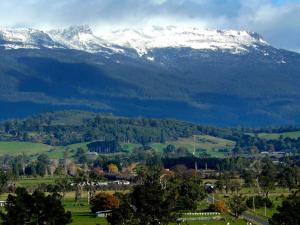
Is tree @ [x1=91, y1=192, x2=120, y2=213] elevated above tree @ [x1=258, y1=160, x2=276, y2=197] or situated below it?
below

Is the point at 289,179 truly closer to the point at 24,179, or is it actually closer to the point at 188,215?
the point at 188,215

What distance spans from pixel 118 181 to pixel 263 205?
5601 cm

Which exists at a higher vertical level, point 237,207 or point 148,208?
point 237,207

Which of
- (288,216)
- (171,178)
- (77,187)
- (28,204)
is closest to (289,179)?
(171,178)

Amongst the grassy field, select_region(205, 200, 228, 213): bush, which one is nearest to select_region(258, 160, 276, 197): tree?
select_region(205, 200, 228, 213): bush

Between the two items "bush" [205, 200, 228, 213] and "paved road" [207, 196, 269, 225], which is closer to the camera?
"paved road" [207, 196, 269, 225]

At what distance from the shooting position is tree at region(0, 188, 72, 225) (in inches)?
3408

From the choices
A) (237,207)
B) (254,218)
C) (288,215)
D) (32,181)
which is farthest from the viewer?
(32,181)

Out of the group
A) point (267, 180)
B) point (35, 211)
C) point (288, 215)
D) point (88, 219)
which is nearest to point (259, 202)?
point (267, 180)

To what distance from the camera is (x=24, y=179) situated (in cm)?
19100

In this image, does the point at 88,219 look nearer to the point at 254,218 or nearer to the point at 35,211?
the point at 254,218

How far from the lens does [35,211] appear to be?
87.0 metres

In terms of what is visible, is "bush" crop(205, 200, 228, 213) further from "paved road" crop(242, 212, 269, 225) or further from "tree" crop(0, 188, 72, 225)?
"tree" crop(0, 188, 72, 225)

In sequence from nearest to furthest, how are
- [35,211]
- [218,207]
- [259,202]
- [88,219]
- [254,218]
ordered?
[35,211], [88,219], [254,218], [218,207], [259,202]
